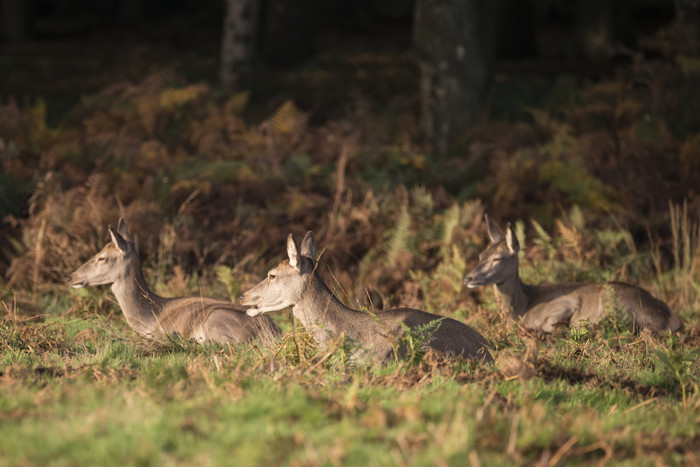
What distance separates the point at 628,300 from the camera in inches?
341

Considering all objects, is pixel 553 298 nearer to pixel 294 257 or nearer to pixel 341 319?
pixel 341 319

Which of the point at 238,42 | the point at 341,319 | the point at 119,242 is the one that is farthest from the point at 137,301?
the point at 238,42

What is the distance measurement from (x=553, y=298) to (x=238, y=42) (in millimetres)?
9460

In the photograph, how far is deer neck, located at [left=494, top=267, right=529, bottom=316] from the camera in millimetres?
9227

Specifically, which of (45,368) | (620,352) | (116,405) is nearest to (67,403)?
(116,405)

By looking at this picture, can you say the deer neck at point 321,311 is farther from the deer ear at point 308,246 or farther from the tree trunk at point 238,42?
the tree trunk at point 238,42

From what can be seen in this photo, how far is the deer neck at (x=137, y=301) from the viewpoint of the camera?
8352 millimetres

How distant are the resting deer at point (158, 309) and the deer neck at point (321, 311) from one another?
59cm

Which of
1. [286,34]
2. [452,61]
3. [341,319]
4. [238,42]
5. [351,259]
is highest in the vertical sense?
[452,61]

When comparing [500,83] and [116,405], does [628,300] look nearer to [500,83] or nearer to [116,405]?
[116,405]

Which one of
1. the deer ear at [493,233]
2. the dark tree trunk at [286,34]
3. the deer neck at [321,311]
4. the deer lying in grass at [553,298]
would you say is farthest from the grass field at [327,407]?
the dark tree trunk at [286,34]

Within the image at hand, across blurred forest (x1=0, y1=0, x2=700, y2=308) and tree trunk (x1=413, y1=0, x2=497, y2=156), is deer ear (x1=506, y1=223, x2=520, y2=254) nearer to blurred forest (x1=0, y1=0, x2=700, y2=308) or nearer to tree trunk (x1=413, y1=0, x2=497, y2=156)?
→ blurred forest (x1=0, y1=0, x2=700, y2=308)

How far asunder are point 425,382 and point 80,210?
20.1ft

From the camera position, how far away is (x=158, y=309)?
8422 millimetres
